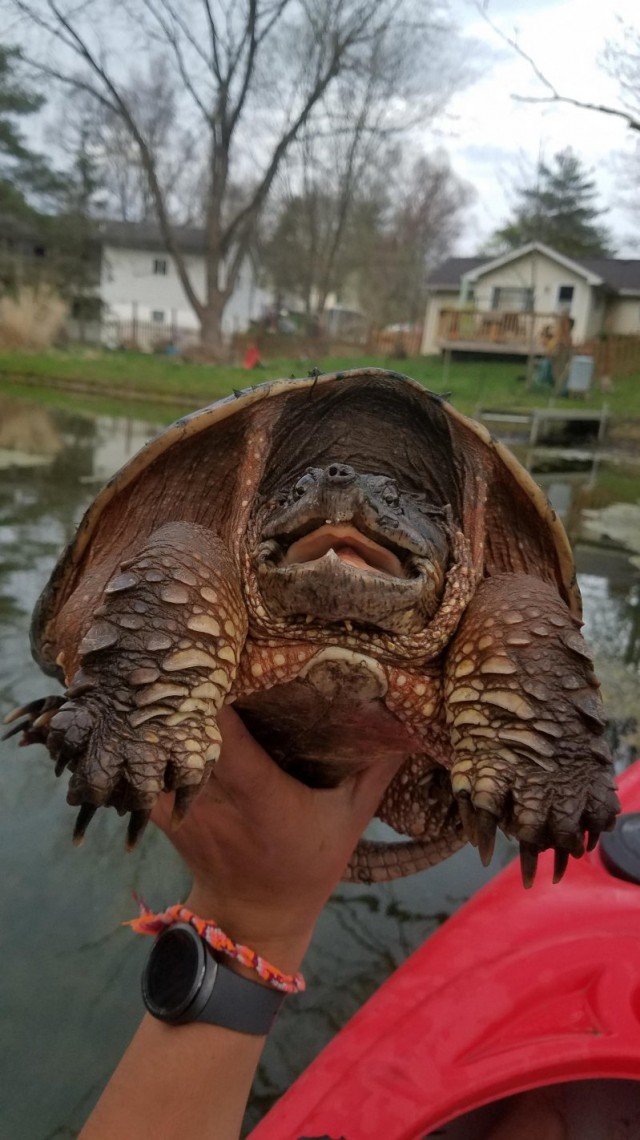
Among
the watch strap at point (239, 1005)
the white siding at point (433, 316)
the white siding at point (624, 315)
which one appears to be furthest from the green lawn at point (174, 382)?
the watch strap at point (239, 1005)

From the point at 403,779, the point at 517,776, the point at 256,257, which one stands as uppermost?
the point at 256,257

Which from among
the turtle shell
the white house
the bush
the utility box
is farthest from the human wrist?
the white house

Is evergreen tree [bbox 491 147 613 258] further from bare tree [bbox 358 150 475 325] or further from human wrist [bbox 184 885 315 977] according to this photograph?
human wrist [bbox 184 885 315 977]

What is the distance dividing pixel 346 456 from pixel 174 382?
14600 millimetres

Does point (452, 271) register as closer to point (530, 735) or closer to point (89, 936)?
point (89, 936)

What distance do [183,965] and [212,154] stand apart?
64.1 feet

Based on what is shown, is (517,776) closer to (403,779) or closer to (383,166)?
(403,779)

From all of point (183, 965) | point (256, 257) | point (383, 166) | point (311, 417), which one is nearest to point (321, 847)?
point (183, 965)

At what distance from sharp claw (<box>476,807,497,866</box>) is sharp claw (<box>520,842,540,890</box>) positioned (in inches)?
1.7

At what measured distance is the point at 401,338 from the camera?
25.7 m

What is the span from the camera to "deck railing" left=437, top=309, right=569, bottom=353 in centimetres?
2205

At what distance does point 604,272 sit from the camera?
26.0 m

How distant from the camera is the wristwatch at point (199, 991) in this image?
1.21m

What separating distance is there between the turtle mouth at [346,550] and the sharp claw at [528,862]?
0.43 meters
